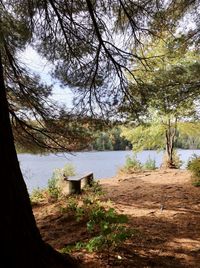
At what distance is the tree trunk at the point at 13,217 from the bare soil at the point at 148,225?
75 cm

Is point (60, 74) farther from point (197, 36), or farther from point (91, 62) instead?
point (197, 36)

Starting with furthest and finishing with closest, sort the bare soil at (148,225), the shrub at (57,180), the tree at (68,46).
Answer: the shrub at (57,180)
the tree at (68,46)
the bare soil at (148,225)

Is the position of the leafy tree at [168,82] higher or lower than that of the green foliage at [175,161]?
higher

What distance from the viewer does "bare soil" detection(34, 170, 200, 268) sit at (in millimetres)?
3367

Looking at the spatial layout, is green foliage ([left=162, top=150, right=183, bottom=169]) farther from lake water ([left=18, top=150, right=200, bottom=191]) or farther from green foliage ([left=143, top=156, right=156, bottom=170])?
green foliage ([left=143, top=156, right=156, bottom=170])

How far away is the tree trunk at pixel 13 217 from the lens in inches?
93.9

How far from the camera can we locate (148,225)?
4.96 meters

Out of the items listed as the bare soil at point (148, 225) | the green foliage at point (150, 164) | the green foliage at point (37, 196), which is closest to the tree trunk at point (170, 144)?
the green foliage at point (150, 164)

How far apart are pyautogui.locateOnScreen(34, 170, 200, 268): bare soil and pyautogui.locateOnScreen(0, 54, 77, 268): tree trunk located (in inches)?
29.6

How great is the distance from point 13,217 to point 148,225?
3.00 m

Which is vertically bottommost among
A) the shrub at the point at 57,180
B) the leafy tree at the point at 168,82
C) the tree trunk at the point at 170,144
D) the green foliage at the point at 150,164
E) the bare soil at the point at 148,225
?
the bare soil at the point at 148,225

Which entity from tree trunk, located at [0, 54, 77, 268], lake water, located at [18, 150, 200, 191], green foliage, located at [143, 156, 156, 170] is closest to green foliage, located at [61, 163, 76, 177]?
lake water, located at [18, 150, 200, 191]

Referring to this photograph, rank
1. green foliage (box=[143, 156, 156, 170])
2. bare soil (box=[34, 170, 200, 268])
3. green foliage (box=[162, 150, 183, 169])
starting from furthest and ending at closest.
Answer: green foliage (box=[162, 150, 183, 169]) < green foliage (box=[143, 156, 156, 170]) < bare soil (box=[34, 170, 200, 268])

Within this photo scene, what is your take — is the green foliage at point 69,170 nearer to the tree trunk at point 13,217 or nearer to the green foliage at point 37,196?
the green foliage at point 37,196
